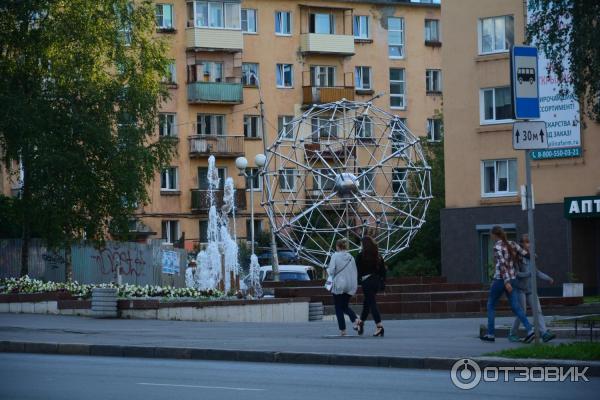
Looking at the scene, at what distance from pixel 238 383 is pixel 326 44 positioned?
63900mm

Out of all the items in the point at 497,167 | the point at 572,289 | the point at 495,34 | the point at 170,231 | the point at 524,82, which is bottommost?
the point at 572,289

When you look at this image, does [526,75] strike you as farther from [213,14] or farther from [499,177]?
[213,14]

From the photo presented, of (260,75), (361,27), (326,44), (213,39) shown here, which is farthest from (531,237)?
(361,27)

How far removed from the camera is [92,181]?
47.5 metres

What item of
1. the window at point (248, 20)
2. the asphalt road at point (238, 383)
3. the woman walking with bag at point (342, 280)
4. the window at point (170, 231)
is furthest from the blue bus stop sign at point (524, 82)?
the window at point (248, 20)

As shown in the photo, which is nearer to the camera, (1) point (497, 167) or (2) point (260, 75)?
(1) point (497, 167)

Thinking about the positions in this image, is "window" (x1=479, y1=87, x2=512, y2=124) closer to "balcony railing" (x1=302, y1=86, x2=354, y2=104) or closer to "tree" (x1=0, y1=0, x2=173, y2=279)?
"tree" (x1=0, y1=0, x2=173, y2=279)

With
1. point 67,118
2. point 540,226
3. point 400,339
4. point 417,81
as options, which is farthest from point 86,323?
point 417,81

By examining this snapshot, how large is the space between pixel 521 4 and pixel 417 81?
29267 mm

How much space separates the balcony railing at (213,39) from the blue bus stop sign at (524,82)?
186 feet

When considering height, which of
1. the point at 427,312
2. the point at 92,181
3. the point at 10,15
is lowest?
the point at 427,312

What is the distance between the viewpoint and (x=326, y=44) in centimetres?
7869

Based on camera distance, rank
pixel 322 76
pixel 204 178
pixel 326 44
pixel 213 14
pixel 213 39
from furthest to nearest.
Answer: pixel 322 76 → pixel 326 44 → pixel 204 178 → pixel 213 14 → pixel 213 39

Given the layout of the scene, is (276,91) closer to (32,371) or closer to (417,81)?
(417,81)
